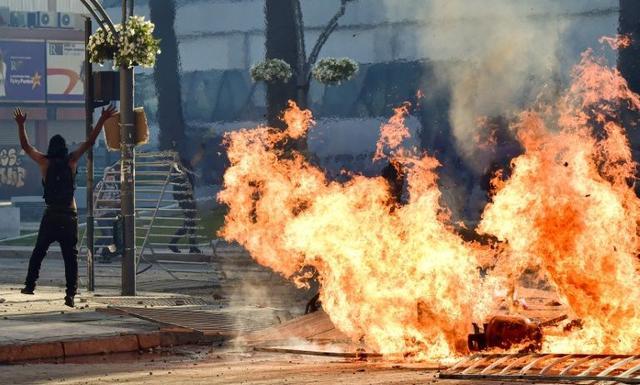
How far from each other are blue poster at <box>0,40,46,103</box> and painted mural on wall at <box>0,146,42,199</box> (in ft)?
24.9

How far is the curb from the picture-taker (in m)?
12.4

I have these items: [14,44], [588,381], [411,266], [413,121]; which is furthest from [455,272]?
[14,44]

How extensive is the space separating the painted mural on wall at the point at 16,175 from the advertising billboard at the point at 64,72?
28.8 feet

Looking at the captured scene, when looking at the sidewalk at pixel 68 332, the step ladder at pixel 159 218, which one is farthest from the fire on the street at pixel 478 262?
the step ladder at pixel 159 218

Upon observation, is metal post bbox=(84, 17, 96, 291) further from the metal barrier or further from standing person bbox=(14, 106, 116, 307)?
the metal barrier

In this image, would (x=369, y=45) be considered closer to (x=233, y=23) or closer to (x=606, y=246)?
(x=233, y=23)

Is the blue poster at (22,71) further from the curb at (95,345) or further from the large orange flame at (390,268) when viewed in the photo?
the curb at (95,345)

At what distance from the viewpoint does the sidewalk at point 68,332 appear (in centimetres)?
1262

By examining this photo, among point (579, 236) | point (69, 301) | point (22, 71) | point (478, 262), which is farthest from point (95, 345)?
point (22, 71)

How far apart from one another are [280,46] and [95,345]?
23.4m

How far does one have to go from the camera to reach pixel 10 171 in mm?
51250

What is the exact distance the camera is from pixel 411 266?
42.7 feet

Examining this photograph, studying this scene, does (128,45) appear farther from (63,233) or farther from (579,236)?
(579,236)

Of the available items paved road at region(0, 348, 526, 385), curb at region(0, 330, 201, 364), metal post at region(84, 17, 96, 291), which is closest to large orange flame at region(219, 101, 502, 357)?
paved road at region(0, 348, 526, 385)
